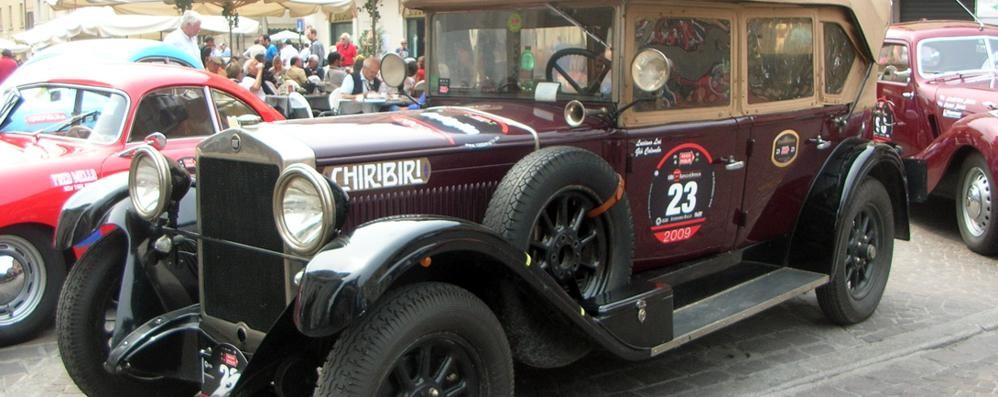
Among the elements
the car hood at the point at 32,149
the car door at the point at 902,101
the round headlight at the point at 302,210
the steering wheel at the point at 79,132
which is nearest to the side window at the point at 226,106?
the steering wheel at the point at 79,132

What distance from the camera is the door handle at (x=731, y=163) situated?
4.68 meters

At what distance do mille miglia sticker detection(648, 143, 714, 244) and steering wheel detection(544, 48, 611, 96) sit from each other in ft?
1.59

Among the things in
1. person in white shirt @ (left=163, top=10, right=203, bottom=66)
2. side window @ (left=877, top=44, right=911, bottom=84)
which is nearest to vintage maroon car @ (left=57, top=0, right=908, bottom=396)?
side window @ (left=877, top=44, right=911, bottom=84)

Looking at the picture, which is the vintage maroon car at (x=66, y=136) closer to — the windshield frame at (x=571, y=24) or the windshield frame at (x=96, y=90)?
the windshield frame at (x=96, y=90)

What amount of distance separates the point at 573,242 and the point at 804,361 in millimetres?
1783

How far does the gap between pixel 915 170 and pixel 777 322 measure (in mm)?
1261

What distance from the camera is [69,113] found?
5.98m

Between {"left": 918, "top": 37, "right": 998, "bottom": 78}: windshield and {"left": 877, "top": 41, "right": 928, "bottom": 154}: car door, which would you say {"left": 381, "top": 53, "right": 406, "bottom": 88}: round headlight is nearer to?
{"left": 877, "top": 41, "right": 928, "bottom": 154}: car door

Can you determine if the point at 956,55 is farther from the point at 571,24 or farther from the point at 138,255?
the point at 138,255

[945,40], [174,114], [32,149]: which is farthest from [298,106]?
→ [945,40]

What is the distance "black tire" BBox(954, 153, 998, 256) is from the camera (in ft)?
23.4

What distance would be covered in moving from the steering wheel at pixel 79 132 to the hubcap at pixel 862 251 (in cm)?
457

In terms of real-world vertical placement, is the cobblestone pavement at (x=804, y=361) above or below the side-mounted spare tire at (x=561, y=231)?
below

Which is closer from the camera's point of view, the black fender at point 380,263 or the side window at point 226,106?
the black fender at point 380,263
